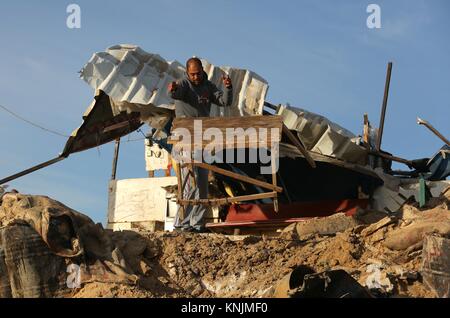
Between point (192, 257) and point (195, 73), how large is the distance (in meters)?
2.48

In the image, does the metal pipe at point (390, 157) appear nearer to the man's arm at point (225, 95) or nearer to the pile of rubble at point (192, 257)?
the pile of rubble at point (192, 257)

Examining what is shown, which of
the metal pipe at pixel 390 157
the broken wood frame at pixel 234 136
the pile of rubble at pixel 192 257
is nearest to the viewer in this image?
the pile of rubble at pixel 192 257

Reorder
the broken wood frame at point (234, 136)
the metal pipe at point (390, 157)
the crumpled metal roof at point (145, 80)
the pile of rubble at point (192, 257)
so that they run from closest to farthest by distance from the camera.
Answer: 1. the pile of rubble at point (192, 257)
2. the broken wood frame at point (234, 136)
3. the crumpled metal roof at point (145, 80)
4. the metal pipe at point (390, 157)

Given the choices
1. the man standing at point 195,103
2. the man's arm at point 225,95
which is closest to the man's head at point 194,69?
the man standing at point 195,103

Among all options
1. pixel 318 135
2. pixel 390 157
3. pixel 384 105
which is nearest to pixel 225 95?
pixel 318 135

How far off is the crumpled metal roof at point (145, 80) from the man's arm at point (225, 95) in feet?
4.73

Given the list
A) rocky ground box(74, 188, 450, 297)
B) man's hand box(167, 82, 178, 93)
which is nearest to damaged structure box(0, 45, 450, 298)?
rocky ground box(74, 188, 450, 297)

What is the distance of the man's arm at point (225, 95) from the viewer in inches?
361

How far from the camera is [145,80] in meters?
11.1

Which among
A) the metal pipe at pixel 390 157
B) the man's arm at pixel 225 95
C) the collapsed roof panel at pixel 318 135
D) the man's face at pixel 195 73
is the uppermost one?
the man's face at pixel 195 73

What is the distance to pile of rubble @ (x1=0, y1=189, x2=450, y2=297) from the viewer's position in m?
6.80

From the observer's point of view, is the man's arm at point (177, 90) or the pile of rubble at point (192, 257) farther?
the man's arm at point (177, 90)

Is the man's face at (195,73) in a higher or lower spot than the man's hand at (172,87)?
higher

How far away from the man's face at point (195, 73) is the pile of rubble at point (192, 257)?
78.0 inches
